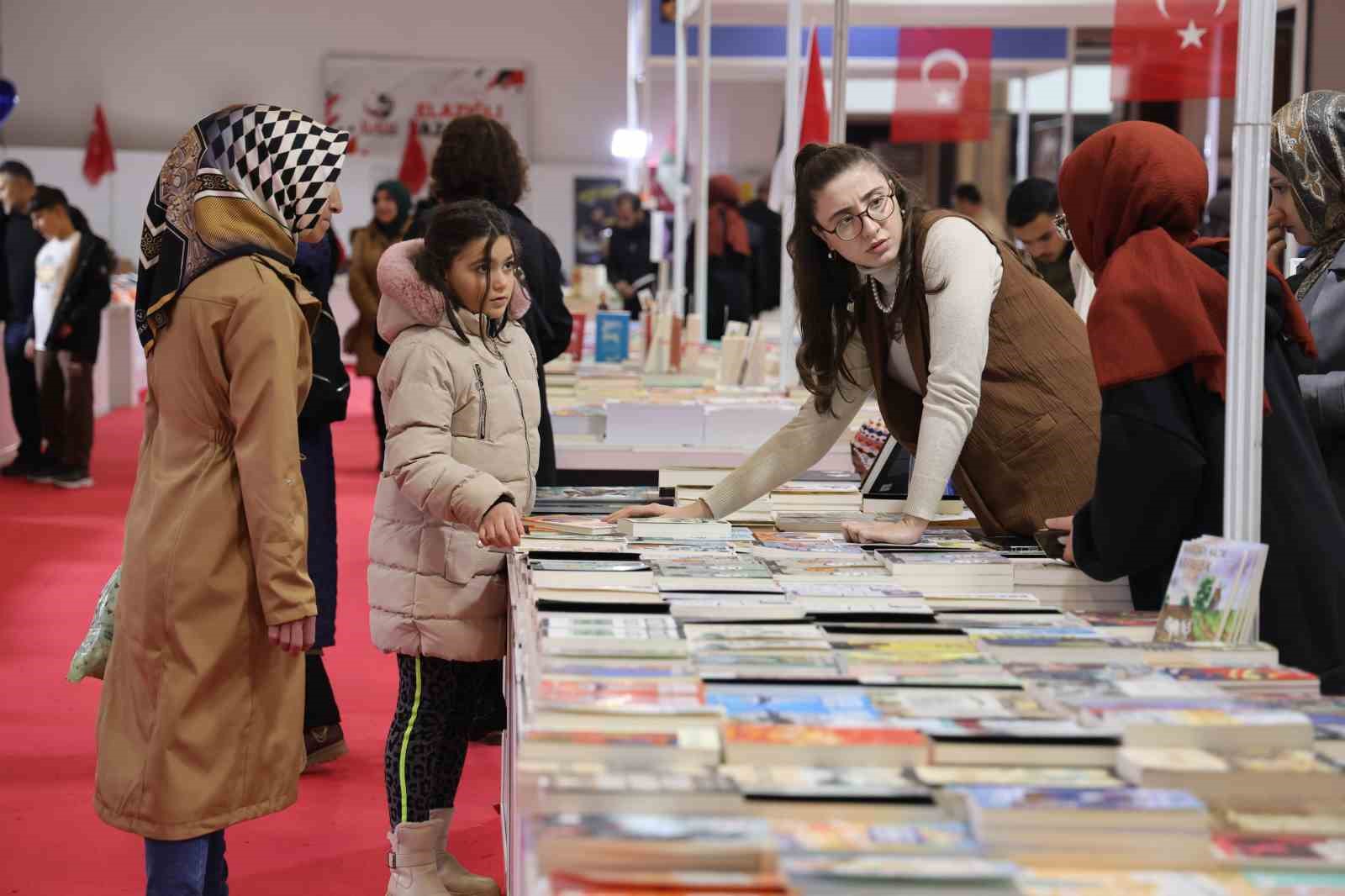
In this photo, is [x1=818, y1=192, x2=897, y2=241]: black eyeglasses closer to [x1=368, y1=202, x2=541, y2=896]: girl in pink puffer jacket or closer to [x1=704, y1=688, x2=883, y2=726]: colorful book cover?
[x1=368, y1=202, x2=541, y2=896]: girl in pink puffer jacket

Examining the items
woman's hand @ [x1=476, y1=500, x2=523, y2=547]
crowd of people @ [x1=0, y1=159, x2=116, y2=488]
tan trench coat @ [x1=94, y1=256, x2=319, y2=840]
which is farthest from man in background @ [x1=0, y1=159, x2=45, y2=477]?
woman's hand @ [x1=476, y1=500, x2=523, y2=547]

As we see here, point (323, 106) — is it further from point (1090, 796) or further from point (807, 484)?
point (1090, 796)

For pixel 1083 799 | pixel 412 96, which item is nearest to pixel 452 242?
pixel 1083 799

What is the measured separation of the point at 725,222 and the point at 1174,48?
Result: 371 cm

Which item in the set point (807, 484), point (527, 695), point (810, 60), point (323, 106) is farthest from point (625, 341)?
point (323, 106)

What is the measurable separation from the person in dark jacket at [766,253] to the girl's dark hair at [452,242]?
257 inches

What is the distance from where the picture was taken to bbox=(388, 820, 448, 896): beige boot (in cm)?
290

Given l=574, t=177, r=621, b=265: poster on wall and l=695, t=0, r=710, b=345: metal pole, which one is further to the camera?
l=574, t=177, r=621, b=265: poster on wall

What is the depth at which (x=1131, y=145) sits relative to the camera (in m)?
2.10

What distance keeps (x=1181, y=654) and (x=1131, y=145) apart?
0.71m

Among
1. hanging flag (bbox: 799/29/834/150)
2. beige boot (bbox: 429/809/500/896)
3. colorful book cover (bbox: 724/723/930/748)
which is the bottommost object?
beige boot (bbox: 429/809/500/896)

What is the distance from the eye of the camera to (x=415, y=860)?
114 inches

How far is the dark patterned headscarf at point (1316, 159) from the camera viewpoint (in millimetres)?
2678

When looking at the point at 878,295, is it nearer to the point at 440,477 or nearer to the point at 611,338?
the point at 440,477
